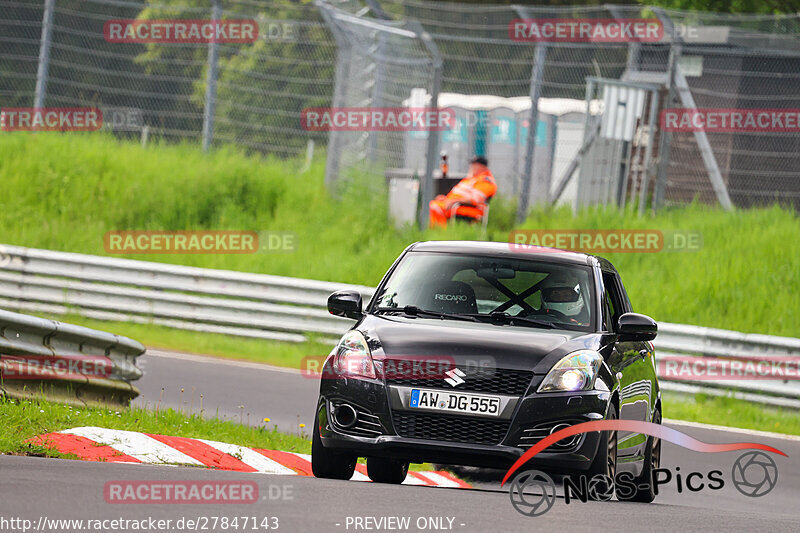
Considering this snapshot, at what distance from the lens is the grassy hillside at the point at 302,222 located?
55.2ft

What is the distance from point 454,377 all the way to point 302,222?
1341 centimetres

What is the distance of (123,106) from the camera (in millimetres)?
21641

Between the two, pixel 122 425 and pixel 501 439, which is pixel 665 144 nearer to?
pixel 122 425

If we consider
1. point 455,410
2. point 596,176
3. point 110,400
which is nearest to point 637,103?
point 596,176

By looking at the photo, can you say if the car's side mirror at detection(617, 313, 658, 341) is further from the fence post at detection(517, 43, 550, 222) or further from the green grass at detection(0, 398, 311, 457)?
the fence post at detection(517, 43, 550, 222)

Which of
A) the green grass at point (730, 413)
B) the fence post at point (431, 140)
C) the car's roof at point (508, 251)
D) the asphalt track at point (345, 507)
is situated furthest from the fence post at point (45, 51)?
the asphalt track at point (345, 507)

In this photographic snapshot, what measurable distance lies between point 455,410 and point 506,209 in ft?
39.7

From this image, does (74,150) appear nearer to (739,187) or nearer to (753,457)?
(739,187)

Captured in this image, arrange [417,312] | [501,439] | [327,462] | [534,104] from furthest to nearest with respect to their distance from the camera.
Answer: [534,104] → [417,312] → [327,462] → [501,439]

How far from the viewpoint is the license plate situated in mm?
7191

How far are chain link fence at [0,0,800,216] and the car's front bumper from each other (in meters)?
9.87

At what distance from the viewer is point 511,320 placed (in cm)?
808

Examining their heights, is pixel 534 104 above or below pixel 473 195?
above

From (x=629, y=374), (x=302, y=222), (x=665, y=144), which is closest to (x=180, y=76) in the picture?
(x=302, y=222)
